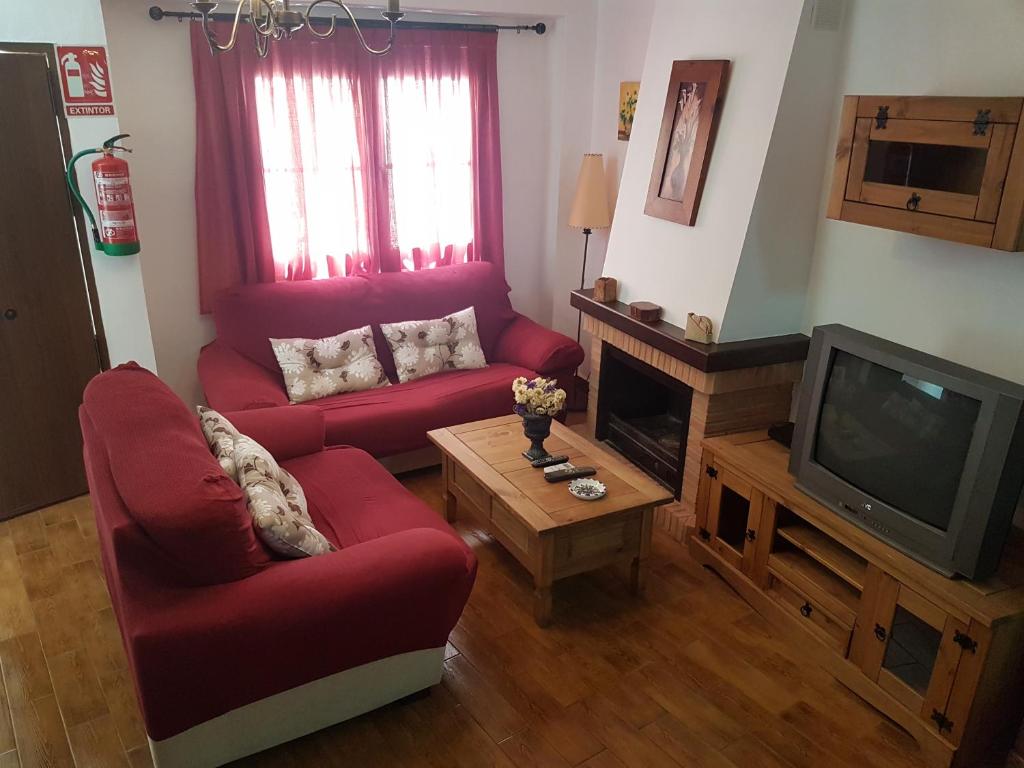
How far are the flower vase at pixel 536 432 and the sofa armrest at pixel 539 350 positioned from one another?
1120mm

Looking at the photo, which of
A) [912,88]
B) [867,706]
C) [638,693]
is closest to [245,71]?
[912,88]

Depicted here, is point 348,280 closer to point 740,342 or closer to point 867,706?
point 740,342

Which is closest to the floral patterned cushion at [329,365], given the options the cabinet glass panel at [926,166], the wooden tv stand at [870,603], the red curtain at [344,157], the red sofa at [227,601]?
the red curtain at [344,157]

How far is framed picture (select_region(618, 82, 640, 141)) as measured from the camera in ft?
13.8

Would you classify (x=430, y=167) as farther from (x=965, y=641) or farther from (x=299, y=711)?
(x=965, y=641)

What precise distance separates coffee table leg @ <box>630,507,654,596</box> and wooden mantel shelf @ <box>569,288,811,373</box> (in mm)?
666

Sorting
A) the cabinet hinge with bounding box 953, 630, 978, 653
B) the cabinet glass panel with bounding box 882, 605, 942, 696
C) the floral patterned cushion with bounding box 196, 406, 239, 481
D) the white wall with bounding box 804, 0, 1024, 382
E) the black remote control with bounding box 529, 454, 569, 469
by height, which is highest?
the white wall with bounding box 804, 0, 1024, 382

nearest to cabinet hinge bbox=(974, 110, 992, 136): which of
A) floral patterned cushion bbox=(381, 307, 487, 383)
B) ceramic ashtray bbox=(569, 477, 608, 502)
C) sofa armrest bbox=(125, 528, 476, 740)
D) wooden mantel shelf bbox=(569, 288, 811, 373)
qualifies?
wooden mantel shelf bbox=(569, 288, 811, 373)

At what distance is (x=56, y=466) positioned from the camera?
3557 millimetres

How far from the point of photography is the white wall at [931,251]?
249 cm

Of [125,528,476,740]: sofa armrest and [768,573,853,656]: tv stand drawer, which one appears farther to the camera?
[768,573,853,656]: tv stand drawer

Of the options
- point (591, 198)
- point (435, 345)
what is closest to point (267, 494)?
point (435, 345)

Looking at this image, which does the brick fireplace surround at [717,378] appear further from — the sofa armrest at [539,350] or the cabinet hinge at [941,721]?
the cabinet hinge at [941,721]

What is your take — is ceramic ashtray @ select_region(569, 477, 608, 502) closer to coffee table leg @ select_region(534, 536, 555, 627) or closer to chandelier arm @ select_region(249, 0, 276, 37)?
coffee table leg @ select_region(534, 536, 555, 627)
